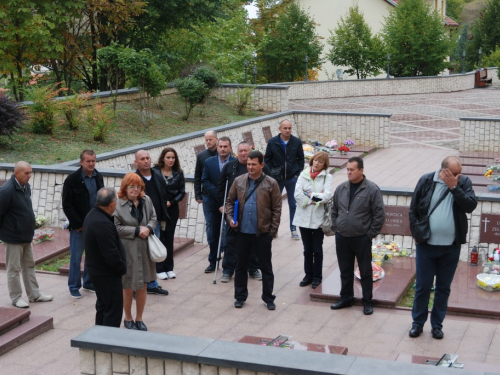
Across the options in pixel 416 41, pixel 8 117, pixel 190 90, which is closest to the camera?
pixel 8 117

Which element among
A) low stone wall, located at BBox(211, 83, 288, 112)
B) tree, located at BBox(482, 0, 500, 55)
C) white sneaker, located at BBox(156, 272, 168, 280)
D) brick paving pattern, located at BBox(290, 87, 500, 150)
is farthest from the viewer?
tree, located at BBox(482, 0, 500, 55)

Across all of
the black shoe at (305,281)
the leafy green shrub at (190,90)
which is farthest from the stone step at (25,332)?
the leafy green shrub at (190,90)

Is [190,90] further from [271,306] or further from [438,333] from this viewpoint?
[438,333]

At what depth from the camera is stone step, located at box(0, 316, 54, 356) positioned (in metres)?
7.10

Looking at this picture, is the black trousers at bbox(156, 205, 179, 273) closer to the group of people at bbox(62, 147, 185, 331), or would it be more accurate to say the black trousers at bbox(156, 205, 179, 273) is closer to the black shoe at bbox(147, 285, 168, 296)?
the group of people at bbox(62, 147, 185, 331)

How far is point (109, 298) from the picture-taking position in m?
6.60

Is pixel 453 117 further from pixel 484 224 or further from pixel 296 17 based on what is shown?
pixel 484 224

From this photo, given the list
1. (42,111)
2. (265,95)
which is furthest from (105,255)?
(265,95)

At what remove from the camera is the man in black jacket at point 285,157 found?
11.0 metres

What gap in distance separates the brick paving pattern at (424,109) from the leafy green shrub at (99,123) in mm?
9513

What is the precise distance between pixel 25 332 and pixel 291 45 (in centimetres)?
3116

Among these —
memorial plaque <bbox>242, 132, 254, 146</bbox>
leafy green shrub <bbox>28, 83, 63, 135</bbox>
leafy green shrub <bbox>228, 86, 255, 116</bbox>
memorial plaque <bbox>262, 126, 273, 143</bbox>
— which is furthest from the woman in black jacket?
leafy green shrub <bbox>228, 86, 255, 116</bbox>

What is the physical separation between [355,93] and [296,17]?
490 cm

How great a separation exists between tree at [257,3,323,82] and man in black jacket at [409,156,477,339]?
98.2 feet
